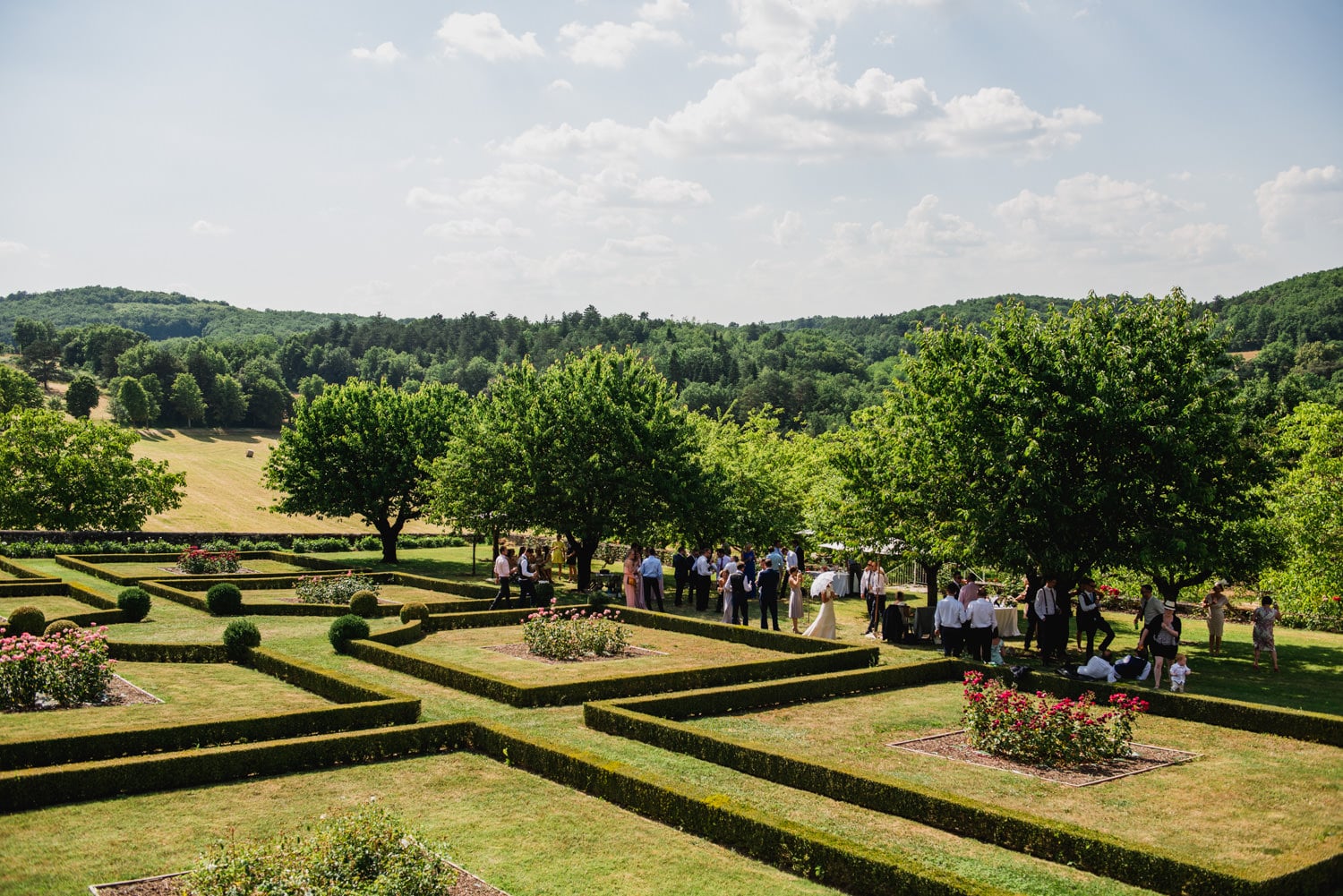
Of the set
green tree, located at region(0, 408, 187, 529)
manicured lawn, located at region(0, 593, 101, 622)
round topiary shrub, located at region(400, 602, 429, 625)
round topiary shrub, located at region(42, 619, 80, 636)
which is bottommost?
manicured lawn, located at region(0, 593, 101, 622)

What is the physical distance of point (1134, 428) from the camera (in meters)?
21.3

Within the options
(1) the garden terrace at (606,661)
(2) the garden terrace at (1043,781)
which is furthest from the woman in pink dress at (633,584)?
(2) the garden terrace at (1043,781)

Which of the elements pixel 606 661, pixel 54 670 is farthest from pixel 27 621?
pixel 606 661

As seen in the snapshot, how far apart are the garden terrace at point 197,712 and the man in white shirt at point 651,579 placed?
11.8m

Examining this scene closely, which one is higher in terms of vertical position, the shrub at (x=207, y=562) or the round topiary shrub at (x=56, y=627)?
the round topiary shrub at (x=56, y=627)

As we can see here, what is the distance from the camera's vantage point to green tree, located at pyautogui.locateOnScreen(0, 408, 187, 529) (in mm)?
44688

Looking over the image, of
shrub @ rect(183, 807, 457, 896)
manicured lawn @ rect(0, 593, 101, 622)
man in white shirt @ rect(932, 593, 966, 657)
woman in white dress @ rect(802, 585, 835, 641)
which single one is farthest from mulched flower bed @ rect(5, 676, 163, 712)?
man in white shirt @ rect(932, 593, 966, 657)

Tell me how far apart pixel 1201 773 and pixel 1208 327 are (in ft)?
42.6

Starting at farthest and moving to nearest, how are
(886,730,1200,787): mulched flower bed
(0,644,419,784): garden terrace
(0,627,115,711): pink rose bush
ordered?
(0,627,115,711): pink rose bush, (886,730,1200,787): mulched flower bed, (0,644,419,784): garden terrace

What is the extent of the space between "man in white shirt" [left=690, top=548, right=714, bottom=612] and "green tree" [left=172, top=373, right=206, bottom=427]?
294 feet

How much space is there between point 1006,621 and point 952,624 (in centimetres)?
530

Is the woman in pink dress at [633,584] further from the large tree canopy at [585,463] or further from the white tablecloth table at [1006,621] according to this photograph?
the white tablecloth table at [1006,621]

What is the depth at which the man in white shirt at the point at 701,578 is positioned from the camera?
99.8ft

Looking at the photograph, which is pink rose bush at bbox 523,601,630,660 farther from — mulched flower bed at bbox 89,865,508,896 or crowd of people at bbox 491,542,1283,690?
mulched flower bed at bbox 89,865,508,896
